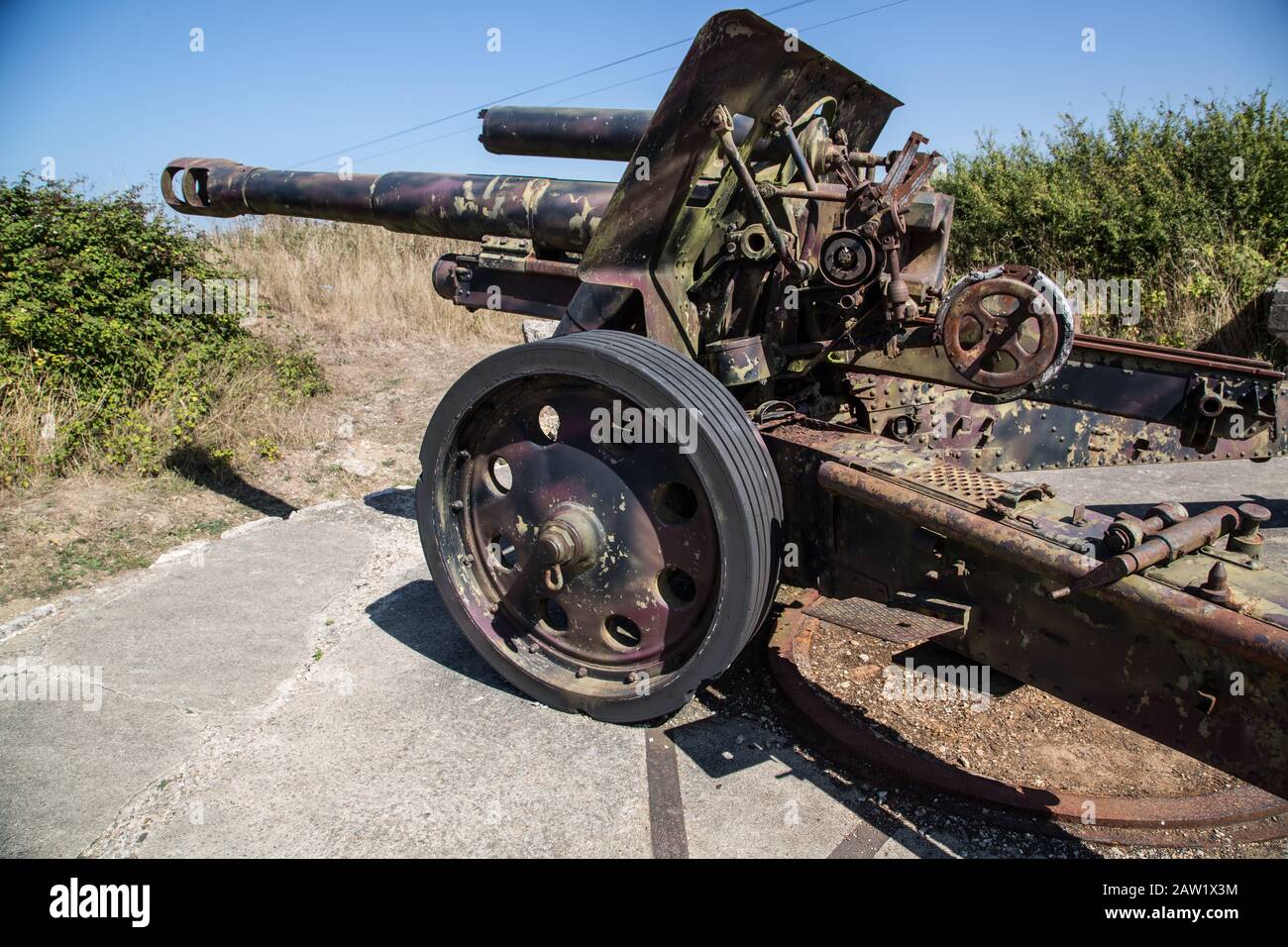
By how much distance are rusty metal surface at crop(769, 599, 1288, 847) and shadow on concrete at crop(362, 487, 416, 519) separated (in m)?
3.21

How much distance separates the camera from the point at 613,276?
3.31 meters

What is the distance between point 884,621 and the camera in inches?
97.7

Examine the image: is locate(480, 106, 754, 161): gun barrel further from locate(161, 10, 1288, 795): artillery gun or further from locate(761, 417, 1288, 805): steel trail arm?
locate(761, 417, 1288, 805): steel trail arm

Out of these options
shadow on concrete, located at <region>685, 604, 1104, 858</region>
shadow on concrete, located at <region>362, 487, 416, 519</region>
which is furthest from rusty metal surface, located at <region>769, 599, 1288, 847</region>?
shadow on concrete, located at <region>362, 487, 416, 519</region>

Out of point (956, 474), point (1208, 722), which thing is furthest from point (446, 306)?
point (1208, 722)

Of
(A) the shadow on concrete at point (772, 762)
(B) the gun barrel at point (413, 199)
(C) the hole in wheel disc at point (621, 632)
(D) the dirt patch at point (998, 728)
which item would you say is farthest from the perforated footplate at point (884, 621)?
(B) the gun barrel at point (413, 199)

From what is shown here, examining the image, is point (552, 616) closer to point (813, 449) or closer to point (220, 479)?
point (813, 449)

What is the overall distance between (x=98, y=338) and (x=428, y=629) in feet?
12.9

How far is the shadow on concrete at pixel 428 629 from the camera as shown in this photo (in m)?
3.51

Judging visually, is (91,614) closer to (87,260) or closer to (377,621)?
(377,621)

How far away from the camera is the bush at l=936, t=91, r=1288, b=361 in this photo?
9.27 meters

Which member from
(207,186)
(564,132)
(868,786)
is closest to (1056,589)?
(868,786)

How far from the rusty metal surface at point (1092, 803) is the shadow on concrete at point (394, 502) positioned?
321 centimetres

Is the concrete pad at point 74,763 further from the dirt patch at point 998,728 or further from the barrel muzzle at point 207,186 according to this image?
the barrel muzzle at point 207,186
